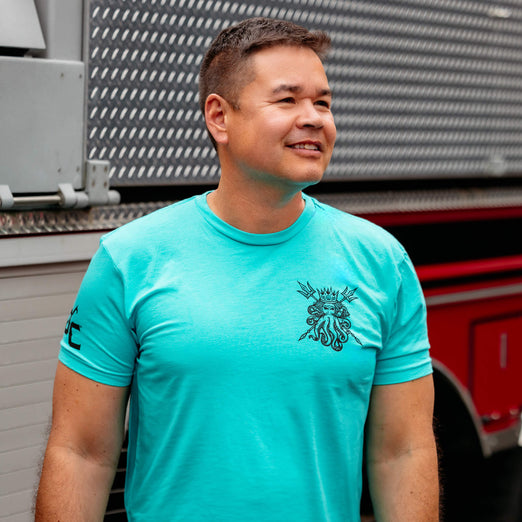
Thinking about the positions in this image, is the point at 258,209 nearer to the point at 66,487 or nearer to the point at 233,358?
the point at 233,358

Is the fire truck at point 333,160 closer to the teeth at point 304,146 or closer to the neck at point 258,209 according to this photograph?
the neck at point 258,209

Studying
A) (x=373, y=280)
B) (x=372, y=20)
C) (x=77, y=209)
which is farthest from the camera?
(x=372, y=20)

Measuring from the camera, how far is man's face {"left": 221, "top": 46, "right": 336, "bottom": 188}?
5.58 feet

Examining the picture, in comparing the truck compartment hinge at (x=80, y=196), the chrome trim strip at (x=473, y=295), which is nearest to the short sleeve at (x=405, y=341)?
the truck compartment hinge at (x=80, y=196)

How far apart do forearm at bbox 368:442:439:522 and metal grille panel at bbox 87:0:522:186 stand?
3.46 feet

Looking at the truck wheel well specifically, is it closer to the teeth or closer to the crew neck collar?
the crew neck collar

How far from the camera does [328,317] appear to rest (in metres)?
1.69

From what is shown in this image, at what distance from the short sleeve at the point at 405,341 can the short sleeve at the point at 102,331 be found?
20.2 inches

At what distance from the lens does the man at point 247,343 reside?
165 cm

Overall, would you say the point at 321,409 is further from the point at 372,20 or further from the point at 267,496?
the point at 372,20

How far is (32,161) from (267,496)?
3.24ft

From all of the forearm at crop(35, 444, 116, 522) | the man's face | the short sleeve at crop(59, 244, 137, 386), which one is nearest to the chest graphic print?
the man's face

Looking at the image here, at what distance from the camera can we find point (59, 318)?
2.22 meters

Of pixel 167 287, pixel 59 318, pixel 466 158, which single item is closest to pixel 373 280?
pixel 167 287
